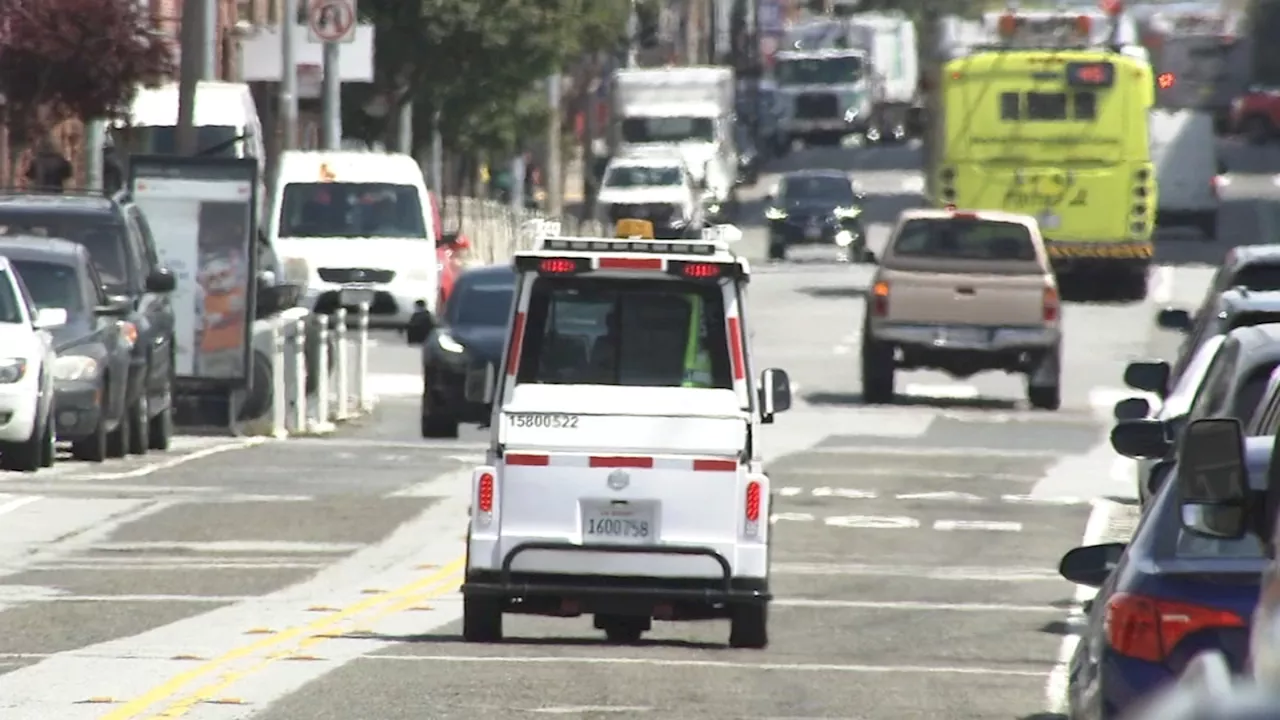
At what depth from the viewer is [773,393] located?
16.2 m

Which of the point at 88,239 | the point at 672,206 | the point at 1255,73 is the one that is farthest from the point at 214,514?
the point at 1255,73

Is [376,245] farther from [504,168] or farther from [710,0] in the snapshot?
[710,0]

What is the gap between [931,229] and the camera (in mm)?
36344

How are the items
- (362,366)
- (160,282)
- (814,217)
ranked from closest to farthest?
1. (160,282)
2. (362,366)
3. (814,217)

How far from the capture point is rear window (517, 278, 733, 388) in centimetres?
1557

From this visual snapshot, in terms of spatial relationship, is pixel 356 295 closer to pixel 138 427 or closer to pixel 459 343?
pixel 459 343

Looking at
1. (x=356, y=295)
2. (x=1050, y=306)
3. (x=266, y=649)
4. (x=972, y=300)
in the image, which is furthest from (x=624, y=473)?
(x=356, y=295)

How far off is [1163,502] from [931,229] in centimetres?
2784

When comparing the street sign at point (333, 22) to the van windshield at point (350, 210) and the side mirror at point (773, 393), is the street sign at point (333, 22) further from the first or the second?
the side mirror at point (773, 393)

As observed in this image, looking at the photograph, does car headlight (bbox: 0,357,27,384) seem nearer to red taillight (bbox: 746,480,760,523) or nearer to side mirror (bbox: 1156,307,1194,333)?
side mirror (bbox: 1156,307,1194,333)

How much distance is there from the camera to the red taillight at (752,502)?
1526 cm

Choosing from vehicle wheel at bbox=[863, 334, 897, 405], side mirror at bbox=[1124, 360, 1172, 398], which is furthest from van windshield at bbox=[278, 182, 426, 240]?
side mirror at bbox=[1124, 360, 1172, 398]

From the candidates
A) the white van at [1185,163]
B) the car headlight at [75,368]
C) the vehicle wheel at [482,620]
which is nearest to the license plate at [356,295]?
the car headlight at [75,368]

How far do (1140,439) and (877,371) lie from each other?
2169cm
